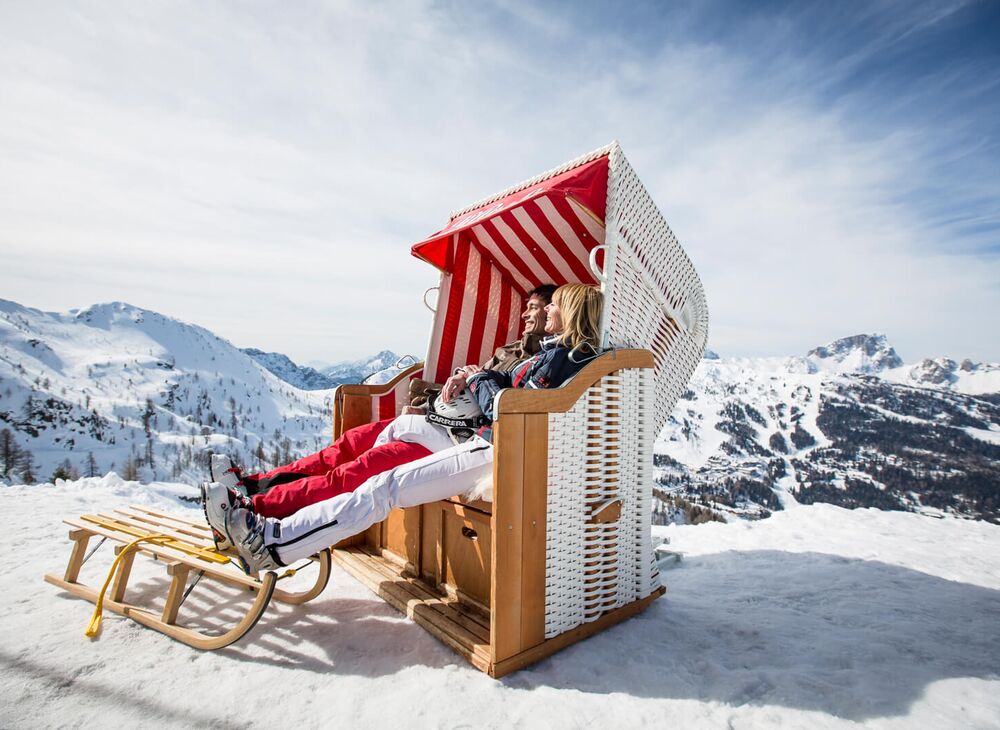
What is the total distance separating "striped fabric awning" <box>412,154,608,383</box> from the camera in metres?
4.10

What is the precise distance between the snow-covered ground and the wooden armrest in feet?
3.87

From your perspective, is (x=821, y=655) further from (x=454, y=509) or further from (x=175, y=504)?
(x=175, y=504)

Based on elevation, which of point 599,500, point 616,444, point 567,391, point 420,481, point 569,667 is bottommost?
point 569,667

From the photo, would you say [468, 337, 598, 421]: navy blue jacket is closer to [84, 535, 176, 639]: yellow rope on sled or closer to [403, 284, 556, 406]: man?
[403, 284, 556, 406]: man

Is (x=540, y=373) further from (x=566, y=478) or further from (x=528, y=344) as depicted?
(x=528, y=344)

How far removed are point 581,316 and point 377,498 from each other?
1.49m

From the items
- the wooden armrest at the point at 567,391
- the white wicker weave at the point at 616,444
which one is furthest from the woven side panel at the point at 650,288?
the wooden armrest at the point at 567,391

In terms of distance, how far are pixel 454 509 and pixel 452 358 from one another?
82.8 inches

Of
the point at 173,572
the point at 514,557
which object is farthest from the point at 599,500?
the point at 173,572

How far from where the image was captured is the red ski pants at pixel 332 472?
260 centimetres

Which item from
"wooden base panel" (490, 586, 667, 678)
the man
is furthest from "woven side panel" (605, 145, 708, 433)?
"wooden base panel" (490, 586, 667, 678)

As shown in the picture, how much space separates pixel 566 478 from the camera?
8.42 feet

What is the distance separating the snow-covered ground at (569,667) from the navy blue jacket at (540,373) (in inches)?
51.5

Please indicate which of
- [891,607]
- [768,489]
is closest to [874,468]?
[768,489]
